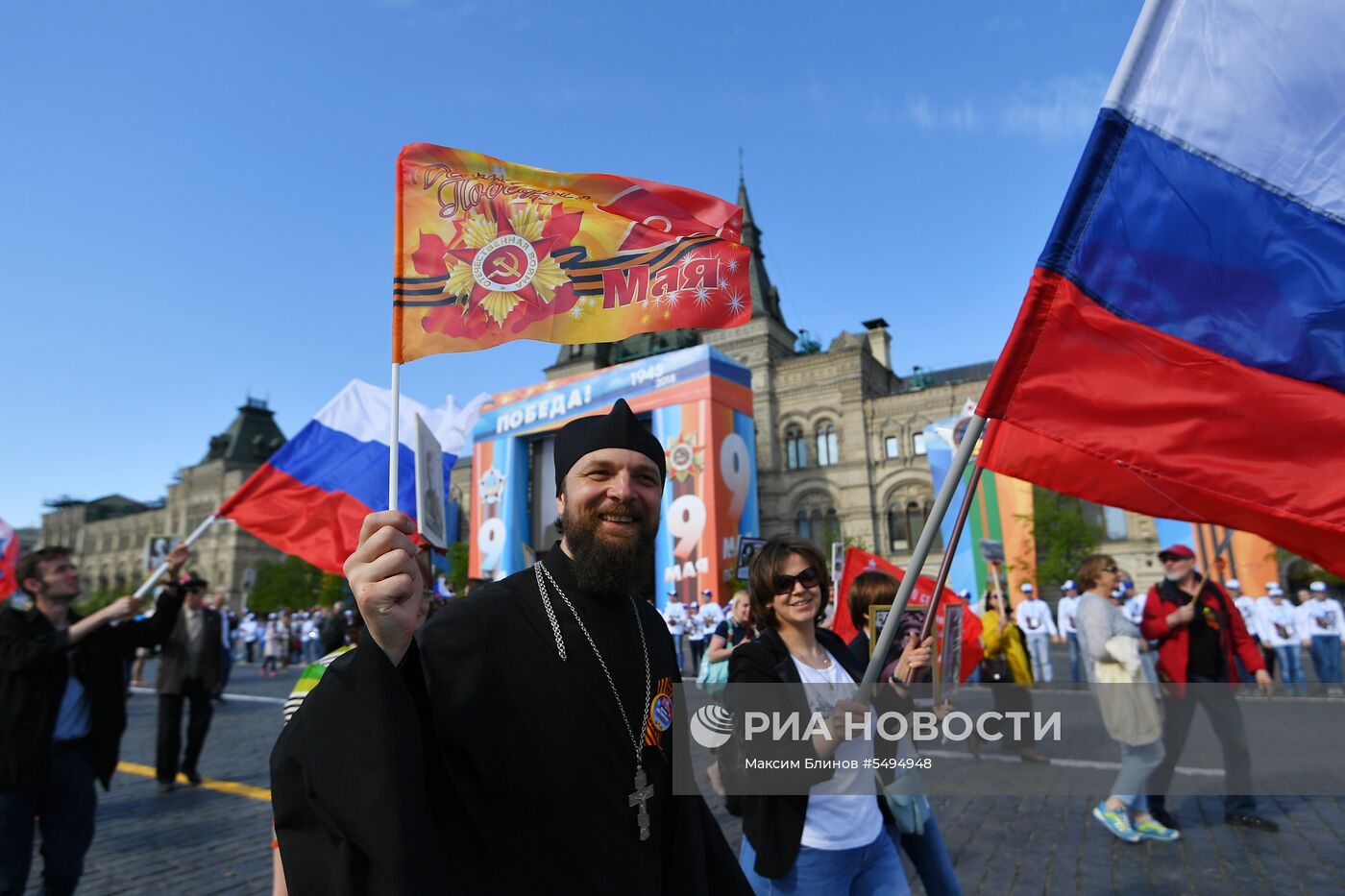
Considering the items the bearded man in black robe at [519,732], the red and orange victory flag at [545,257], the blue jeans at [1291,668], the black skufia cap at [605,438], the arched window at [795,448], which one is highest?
the arched window at [795,448]

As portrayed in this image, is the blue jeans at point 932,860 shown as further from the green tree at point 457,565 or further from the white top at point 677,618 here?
the green tree at point 457,565

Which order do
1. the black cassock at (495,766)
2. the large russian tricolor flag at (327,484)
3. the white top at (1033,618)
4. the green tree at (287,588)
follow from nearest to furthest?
the black cassock at (495,766) → the large russian tricolor flag at (327,484) → the white top at (1033,618) → the green tree at (287,588)

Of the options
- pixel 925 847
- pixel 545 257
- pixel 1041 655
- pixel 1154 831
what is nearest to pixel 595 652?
pixel 545 257

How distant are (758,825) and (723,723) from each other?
0.38 m

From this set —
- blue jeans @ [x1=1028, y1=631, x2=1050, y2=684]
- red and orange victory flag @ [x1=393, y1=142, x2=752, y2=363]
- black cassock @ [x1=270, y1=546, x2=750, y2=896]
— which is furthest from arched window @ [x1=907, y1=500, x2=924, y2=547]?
black cassock @ [x1=270, y1=546, x2=750, y2=896]

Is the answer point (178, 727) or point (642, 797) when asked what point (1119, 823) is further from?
point (178, 727)

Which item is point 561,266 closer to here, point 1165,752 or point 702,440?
point 1165,752

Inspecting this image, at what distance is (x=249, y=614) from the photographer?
3023cm

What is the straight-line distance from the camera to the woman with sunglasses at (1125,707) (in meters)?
5.19

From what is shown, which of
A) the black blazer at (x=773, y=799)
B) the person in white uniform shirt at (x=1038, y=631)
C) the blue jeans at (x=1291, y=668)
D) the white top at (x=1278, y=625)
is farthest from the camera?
the person in white uniform shirt at (x=1038, y=631)

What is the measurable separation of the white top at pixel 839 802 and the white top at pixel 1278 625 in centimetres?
1395

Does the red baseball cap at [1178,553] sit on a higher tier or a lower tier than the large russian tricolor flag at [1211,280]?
lower

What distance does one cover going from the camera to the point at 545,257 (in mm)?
3504

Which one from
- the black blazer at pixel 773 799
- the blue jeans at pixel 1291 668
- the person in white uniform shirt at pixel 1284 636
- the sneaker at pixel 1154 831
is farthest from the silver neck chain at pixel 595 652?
the blue jeans at pixel 1291 668
